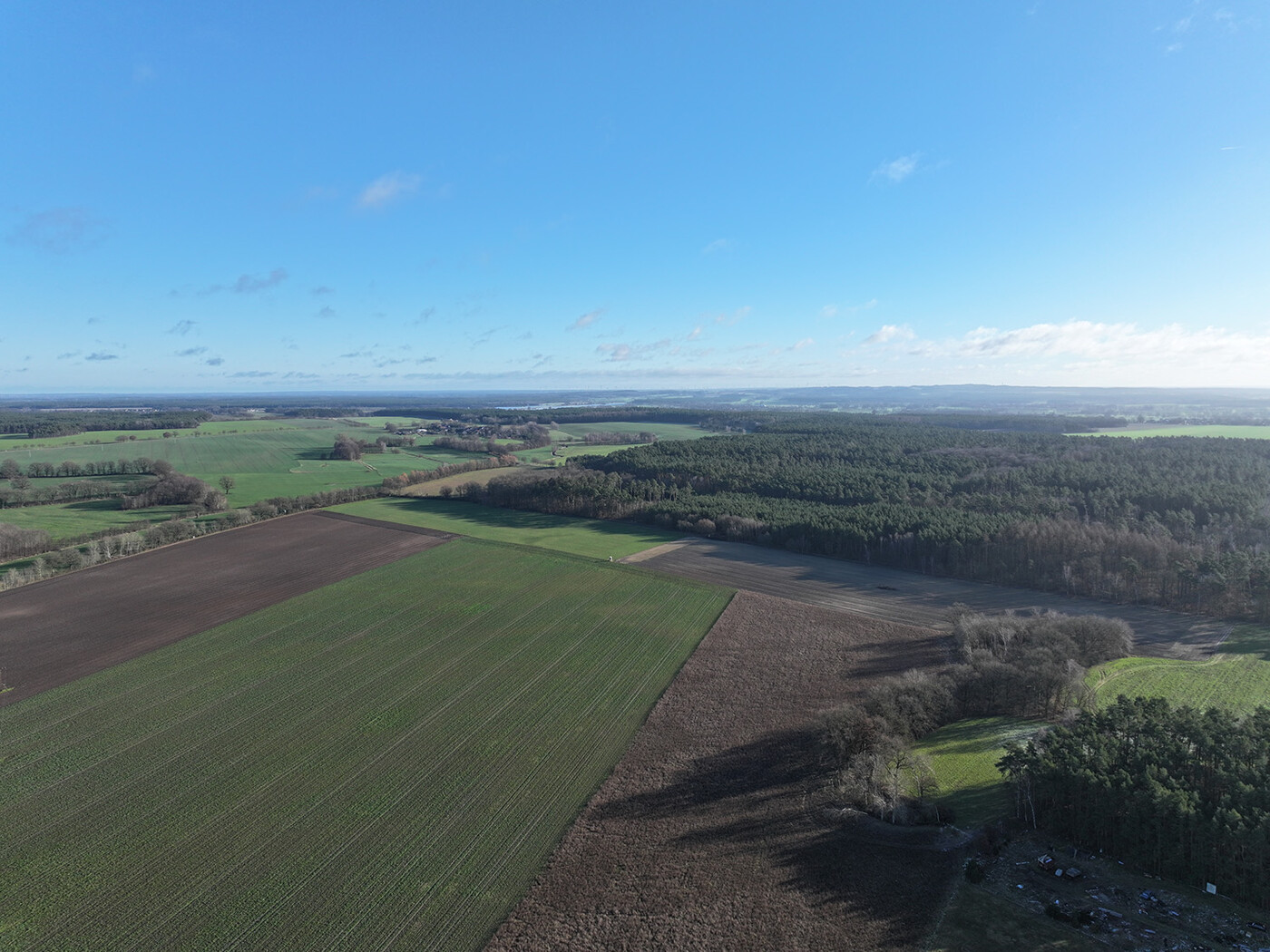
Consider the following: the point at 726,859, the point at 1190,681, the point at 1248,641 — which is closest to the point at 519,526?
the point at 726,859

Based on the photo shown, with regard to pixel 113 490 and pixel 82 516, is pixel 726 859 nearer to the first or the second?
pixel 82 516

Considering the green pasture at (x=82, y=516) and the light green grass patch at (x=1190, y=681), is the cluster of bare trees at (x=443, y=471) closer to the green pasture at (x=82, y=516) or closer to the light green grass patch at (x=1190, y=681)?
the green pasture at (x=82, y=516)

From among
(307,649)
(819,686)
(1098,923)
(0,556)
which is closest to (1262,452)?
(819,686)

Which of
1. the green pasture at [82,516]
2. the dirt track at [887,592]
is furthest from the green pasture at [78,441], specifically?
the dirt track at [887,592]

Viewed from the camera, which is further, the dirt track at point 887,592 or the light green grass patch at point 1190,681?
the dirt track at point 887,592

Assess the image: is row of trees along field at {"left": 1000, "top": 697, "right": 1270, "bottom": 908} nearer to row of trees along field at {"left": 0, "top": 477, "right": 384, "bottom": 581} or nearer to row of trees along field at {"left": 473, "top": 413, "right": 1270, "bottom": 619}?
row of trees along field at {"left": 473, "top": 413, "right": 1270, "bottom": 619}

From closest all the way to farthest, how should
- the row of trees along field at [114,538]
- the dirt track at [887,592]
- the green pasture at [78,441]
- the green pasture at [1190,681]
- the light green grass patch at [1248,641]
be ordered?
the green pasture at [1190,681]
the light green grass patch at [1248,641]
the dirt track at [887,592]
the row of trees along field at [114,538]
the green pasture at [78,441]
